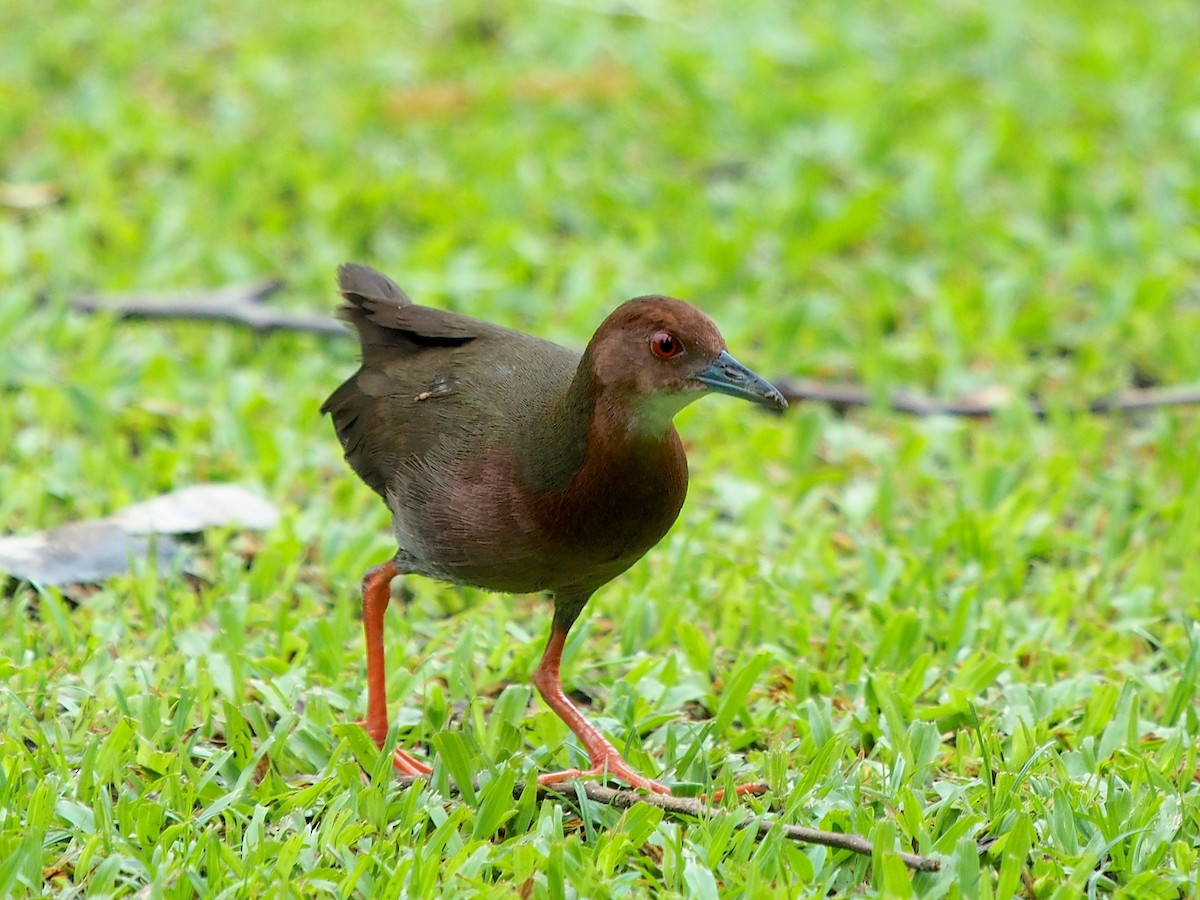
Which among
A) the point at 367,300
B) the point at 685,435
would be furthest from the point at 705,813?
the point at 685,435

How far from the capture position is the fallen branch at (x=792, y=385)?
655cm

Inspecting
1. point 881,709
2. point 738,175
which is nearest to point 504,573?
point 881,709

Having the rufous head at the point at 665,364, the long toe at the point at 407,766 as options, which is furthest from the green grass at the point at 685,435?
the rufous head at the point at 665,364

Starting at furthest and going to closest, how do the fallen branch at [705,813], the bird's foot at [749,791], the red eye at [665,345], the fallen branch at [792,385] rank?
1. the fallen branch at [792,385]
2. the bird's foot at [749,791]
3. the red eye at [665,345]
4. the fallen branch at [705,813]

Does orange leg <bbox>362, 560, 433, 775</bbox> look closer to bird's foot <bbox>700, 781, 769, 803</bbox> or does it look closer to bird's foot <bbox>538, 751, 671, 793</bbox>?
bird's foot <bbox>538, 751, 671, 793</bbox>

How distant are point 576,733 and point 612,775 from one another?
24 centimetres

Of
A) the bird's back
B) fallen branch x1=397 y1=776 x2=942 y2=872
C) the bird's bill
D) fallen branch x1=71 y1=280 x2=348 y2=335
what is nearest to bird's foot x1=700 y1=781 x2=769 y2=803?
fallen branch x1=397 y1=776 x2=942 y2=872

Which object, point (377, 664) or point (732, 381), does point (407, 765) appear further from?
point (732, 381)

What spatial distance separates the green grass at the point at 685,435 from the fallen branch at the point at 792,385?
9cm

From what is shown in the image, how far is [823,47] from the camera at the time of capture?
9250mm

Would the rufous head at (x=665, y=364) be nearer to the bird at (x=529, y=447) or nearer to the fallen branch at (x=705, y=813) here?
the bird at (x=529, y=447)

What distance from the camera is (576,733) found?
14.7 ft

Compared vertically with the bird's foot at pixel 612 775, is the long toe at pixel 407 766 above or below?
below

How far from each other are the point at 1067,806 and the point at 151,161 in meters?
5.72
